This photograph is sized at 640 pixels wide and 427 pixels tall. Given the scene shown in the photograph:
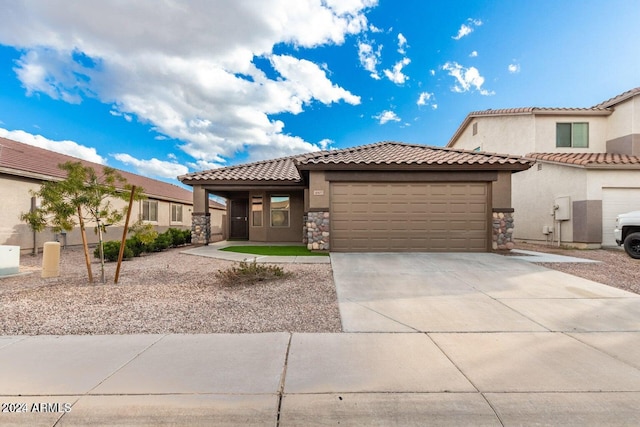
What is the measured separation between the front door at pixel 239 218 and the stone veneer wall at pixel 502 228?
512 inches

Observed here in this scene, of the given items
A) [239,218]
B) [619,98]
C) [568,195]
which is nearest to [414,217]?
[568,195]

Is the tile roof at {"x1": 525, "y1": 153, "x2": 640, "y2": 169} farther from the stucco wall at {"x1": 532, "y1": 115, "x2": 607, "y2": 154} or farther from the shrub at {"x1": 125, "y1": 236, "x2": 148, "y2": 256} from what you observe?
the shrub at {"x1": 125, "y1": 236, "x2": 148, "y2": 256}

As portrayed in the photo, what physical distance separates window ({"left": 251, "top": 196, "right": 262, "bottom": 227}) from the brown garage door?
5642 mm

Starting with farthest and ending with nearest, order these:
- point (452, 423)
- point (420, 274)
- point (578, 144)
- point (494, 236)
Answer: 1. point (578, 144)
2. point (494, 236)
3. point (420, 274)
4. point (452, 423)

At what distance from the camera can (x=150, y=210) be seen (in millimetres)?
18062

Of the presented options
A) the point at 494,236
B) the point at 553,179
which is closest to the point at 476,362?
the point at 494,236

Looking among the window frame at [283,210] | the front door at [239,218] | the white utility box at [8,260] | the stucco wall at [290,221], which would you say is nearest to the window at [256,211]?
the stucco wall at [290,221]

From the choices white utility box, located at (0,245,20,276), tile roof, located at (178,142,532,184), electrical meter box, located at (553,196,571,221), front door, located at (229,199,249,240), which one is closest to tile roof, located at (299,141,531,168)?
tile roof, located at (178,142,532,184)

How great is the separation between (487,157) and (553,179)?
5.68 m

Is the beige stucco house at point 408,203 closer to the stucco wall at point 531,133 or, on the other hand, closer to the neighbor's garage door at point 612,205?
the neighbor's garage door at point 612,205

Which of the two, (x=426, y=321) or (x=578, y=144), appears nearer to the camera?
(x=426, y=321)

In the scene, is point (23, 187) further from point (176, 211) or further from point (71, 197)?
point (176, 211)

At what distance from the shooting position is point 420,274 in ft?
23.6

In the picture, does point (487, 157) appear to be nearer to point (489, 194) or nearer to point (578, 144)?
point (489, 194)
